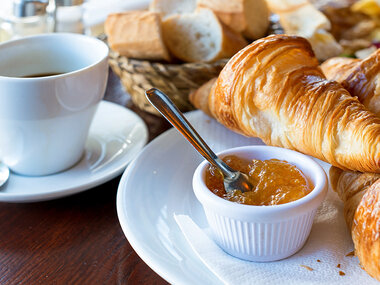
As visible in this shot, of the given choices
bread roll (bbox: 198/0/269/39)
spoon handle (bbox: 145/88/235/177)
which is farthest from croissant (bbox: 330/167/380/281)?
bread roll (bbox: 198/0/269/39)

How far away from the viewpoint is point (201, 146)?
1.10 m

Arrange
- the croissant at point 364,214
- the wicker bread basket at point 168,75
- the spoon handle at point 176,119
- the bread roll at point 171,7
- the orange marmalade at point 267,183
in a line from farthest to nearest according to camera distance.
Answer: the bread roll at point 171,7, the wicker bread basket at point 168,75, the spoon handle at point 176,119, the orange marmalade at point 267,183, the croissant at point 364,214

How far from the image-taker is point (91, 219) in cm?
118

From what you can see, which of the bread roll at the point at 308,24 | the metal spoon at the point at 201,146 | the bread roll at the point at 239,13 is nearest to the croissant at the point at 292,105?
the metal spoon at the point at 201,146

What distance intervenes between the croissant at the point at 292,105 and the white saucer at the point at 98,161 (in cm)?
33

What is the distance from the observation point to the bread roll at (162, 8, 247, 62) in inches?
64.8

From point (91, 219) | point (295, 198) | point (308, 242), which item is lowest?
point (91, 219)

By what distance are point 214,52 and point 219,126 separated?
1.05ft

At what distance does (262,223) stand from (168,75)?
2.46ft

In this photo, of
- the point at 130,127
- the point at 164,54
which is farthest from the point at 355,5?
the point at 130,127

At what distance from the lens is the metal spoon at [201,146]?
1009 mm

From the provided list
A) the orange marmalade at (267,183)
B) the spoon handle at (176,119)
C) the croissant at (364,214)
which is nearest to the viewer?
the croissant at (364,214)

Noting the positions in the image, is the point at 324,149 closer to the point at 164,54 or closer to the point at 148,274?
the point at 148,274

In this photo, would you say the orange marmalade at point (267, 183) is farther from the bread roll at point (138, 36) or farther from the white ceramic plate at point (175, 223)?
the bread roll at point (138, 36)
